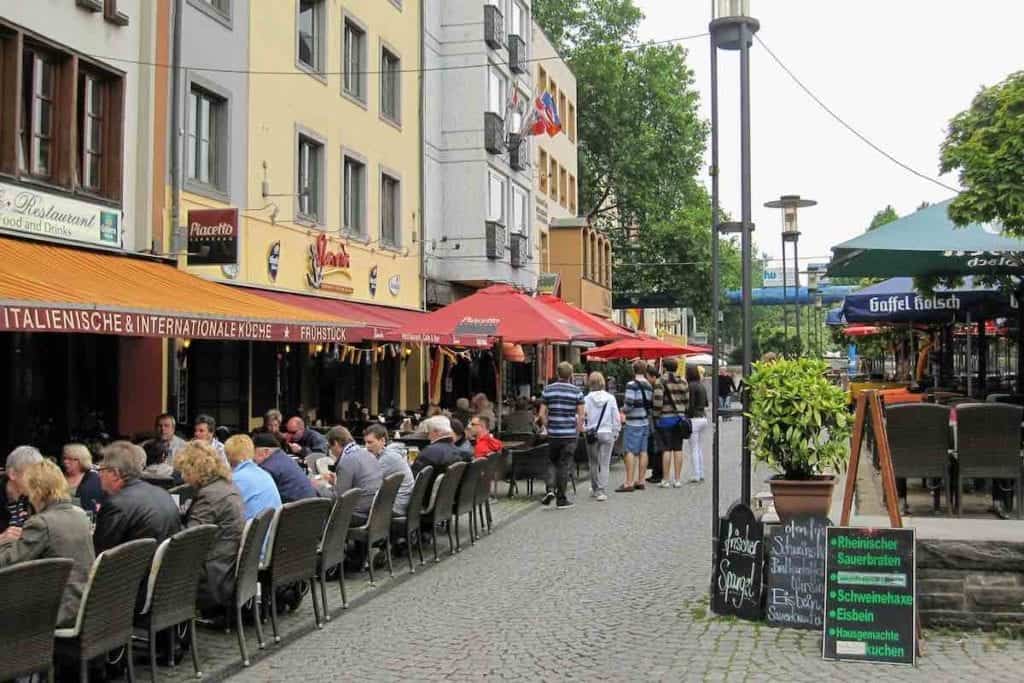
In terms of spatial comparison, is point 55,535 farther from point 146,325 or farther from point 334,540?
point 146,325

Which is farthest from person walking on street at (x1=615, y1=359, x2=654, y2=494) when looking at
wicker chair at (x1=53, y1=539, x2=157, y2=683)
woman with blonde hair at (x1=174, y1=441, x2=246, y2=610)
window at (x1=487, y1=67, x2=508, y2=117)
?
window at (x1=487, y1=67, x2=508, y2=117)

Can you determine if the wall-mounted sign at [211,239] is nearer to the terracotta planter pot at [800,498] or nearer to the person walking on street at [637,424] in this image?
the person walking on street at [637,424]

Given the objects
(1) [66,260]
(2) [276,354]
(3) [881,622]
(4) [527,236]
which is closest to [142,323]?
(1) [66,260]

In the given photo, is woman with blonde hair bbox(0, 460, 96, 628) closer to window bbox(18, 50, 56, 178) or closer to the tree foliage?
the tree foliage

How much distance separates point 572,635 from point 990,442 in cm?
386

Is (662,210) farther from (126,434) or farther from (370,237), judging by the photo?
(126,434)

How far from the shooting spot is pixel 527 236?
34.3 meters

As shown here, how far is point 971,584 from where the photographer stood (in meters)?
7.11

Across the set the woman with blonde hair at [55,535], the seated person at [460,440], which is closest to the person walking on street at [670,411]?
the seated person at [460,440]

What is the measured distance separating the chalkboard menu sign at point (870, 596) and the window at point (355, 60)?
1719 centimetres

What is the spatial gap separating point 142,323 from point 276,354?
896 centimetres

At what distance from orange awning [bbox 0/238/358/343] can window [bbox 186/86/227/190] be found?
2.36 meters

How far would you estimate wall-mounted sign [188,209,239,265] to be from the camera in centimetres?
1482

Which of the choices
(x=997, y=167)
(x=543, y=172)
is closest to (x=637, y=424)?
(x=997, y=167)
